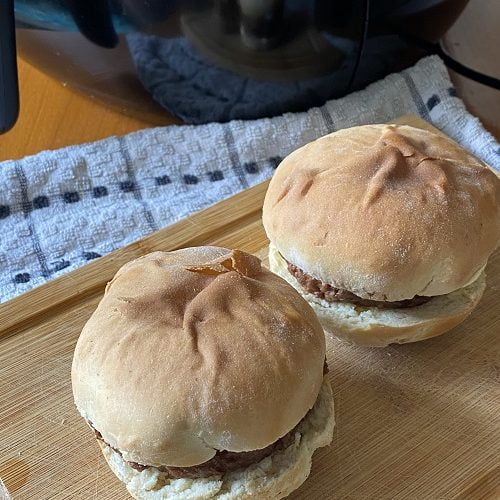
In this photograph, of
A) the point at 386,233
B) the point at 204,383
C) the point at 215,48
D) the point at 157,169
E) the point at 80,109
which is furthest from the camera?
the point at 80,109

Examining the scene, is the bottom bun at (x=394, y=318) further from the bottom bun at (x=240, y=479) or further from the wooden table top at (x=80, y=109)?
the wooden table top at (x=80, y=109)

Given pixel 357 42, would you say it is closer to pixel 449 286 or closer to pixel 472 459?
pixel 449 286

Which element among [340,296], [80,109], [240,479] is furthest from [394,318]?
[80,109]

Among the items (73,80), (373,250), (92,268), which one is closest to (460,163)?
(373,250)

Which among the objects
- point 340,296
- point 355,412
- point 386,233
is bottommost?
point 355,412

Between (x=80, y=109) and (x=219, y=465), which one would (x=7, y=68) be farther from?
(x=219, y=465)

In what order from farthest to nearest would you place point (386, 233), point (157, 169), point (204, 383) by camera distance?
point (157, 169) < point (386, 233) < point (204, 383)

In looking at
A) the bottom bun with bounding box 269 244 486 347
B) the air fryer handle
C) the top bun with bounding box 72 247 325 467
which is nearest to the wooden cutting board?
the bottom bun with bounding box 269 244 486 347
